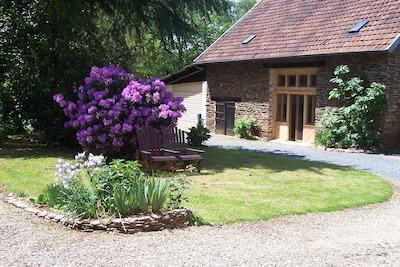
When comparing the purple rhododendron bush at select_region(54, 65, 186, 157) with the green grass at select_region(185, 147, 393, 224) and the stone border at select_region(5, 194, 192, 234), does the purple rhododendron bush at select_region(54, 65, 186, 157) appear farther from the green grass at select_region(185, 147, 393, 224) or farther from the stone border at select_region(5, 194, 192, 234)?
the stone border at select_region(5, 194, 192, 234)

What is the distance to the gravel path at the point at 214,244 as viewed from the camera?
16.2ft

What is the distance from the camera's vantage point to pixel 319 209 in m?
7.54

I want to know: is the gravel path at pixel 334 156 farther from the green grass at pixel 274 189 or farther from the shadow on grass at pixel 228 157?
the green grass at pixel 274 189

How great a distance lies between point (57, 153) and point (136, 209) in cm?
833

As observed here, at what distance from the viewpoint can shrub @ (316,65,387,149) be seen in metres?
15.5

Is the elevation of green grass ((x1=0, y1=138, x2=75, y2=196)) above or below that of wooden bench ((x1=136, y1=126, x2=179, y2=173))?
below

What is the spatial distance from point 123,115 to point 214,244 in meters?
6.71

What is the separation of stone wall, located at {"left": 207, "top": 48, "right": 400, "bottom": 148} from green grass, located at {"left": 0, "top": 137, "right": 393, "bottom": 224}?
464 cm

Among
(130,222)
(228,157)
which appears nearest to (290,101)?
(228,157)

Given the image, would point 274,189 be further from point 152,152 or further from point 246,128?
point 246,128

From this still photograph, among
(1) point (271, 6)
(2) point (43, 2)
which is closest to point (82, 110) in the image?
(2) point (43, 2)

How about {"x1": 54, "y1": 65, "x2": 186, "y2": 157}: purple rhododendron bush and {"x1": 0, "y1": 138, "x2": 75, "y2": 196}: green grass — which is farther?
{"x1": 54, "y1": 65, "x2": 186, "y2": 157}: purple rhododendron bush

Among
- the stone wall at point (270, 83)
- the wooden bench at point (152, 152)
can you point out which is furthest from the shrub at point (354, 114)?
the wooden bench at point (152, 152)

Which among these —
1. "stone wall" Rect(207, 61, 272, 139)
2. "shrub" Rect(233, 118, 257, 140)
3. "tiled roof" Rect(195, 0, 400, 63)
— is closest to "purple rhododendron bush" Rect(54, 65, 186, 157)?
"tiled roof" Rect(195, 0, 400, 63)
